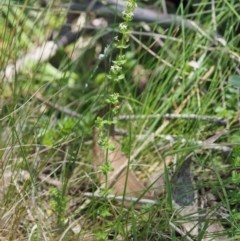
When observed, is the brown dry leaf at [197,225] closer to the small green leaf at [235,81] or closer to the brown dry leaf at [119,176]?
the brown dry leaf at [119,176]

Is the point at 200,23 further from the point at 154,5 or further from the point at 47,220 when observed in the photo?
the point at 47,220

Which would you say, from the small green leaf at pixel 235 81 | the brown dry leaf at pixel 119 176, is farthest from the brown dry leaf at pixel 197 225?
the small green leaf at pixel 235 81

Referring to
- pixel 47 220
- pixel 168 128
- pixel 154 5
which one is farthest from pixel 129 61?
pixel 47 220

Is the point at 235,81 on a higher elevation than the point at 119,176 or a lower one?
higher

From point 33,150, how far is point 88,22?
36.2 inches

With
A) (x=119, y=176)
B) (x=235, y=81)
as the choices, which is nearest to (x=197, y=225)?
(x=119, y=176)

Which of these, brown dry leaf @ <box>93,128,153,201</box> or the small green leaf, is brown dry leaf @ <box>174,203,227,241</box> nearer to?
brown dry leaf @ <box>93,128,153,201</box>

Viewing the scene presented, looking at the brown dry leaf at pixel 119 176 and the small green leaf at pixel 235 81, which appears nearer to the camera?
the small green leaf at pixel 235 81

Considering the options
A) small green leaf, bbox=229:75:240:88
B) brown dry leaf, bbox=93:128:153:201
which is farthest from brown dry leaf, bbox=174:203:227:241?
small green leaf, bbox=229:75:240:88

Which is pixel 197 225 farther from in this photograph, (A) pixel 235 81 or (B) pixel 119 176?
(A) pixel 235 81

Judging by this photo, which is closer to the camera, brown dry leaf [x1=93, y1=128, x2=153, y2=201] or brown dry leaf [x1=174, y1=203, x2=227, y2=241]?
brown dry leaf [x1=174, y1=203, x2=227, y2=241]

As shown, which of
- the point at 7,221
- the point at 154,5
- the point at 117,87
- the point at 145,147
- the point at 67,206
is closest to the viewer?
the point at 7,221

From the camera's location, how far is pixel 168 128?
2357mm

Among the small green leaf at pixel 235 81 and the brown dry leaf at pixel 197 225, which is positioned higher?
the small green leaf at pixel 235 81
